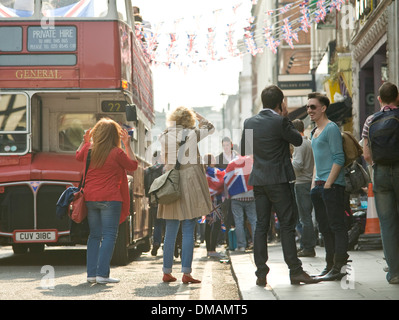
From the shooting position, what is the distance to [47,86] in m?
11.2

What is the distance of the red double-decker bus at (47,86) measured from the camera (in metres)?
10.9

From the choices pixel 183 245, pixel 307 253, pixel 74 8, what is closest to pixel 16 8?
pixel 74 8

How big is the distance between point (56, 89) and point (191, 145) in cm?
361

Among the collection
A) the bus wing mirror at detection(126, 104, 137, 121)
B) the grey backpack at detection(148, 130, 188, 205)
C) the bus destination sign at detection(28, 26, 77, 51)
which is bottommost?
the grey backpack at detection(148, 130, 188, 205)

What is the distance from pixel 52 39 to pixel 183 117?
3.70 meters

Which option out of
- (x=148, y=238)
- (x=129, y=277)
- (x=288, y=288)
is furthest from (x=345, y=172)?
(x=148, y=238)

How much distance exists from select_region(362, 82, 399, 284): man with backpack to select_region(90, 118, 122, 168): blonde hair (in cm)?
275

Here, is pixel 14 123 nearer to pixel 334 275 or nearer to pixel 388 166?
pixel 334 275

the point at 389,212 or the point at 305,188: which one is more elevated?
the point at 305,188

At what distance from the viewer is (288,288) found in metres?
7.13

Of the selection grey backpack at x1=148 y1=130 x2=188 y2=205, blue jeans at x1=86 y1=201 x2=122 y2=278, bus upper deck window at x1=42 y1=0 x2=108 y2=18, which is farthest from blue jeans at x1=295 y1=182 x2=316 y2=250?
bus upper deck window at x1=42 y1=0 x2=108 y2=18

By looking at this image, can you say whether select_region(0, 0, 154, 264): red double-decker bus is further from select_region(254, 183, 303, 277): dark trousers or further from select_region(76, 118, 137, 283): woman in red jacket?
select_region(254, 183, 303, 277): dark trousers

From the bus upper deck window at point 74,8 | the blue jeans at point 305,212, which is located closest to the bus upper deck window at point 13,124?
the bus upper deck window at point 74,8

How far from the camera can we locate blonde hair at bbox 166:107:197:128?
8.40 m
